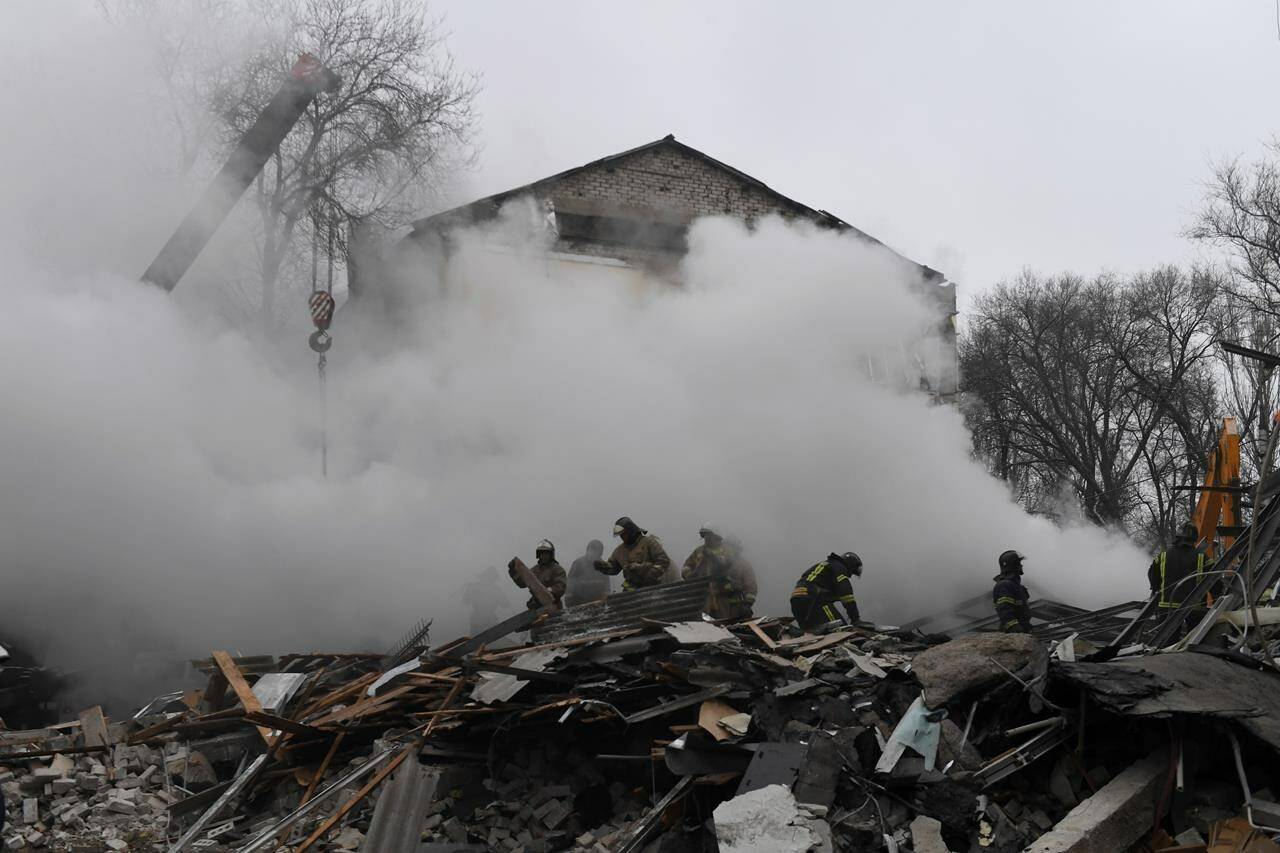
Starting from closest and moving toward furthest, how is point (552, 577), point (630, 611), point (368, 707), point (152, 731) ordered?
1. point (368, 707)
2. point (152, 731)
3. point (630, 611)
4. point (552, 577)

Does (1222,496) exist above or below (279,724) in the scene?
above

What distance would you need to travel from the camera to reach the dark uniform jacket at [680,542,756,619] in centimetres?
916

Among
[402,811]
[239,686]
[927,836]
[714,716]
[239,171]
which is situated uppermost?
[239,171]

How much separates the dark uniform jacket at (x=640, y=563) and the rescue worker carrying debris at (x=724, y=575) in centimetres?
28

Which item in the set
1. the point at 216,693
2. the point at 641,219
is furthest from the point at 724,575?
the point at 641,219

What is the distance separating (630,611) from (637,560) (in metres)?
1.51

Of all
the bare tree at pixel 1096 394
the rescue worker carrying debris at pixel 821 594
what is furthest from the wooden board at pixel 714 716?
the bare tree at pixel 1096 394

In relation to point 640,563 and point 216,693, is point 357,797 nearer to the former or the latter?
point 216,693

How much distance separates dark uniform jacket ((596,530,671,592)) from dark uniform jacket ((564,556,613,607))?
3.62ft

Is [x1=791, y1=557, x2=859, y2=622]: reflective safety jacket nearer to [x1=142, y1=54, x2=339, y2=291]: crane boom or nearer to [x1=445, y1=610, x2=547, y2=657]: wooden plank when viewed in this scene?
[x1=445, y1=610, x2=547, y2=657]: wooden plank

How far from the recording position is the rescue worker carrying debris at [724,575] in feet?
30.1

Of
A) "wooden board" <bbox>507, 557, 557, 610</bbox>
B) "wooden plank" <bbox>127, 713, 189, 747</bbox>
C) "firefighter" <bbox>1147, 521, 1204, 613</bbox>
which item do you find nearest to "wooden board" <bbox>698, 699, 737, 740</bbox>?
"wooden board" <bbox>507, 557, 557, 610</bbox>

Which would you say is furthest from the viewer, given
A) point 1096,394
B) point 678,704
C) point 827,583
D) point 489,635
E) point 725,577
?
point 1096,394

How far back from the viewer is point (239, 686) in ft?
25.0
